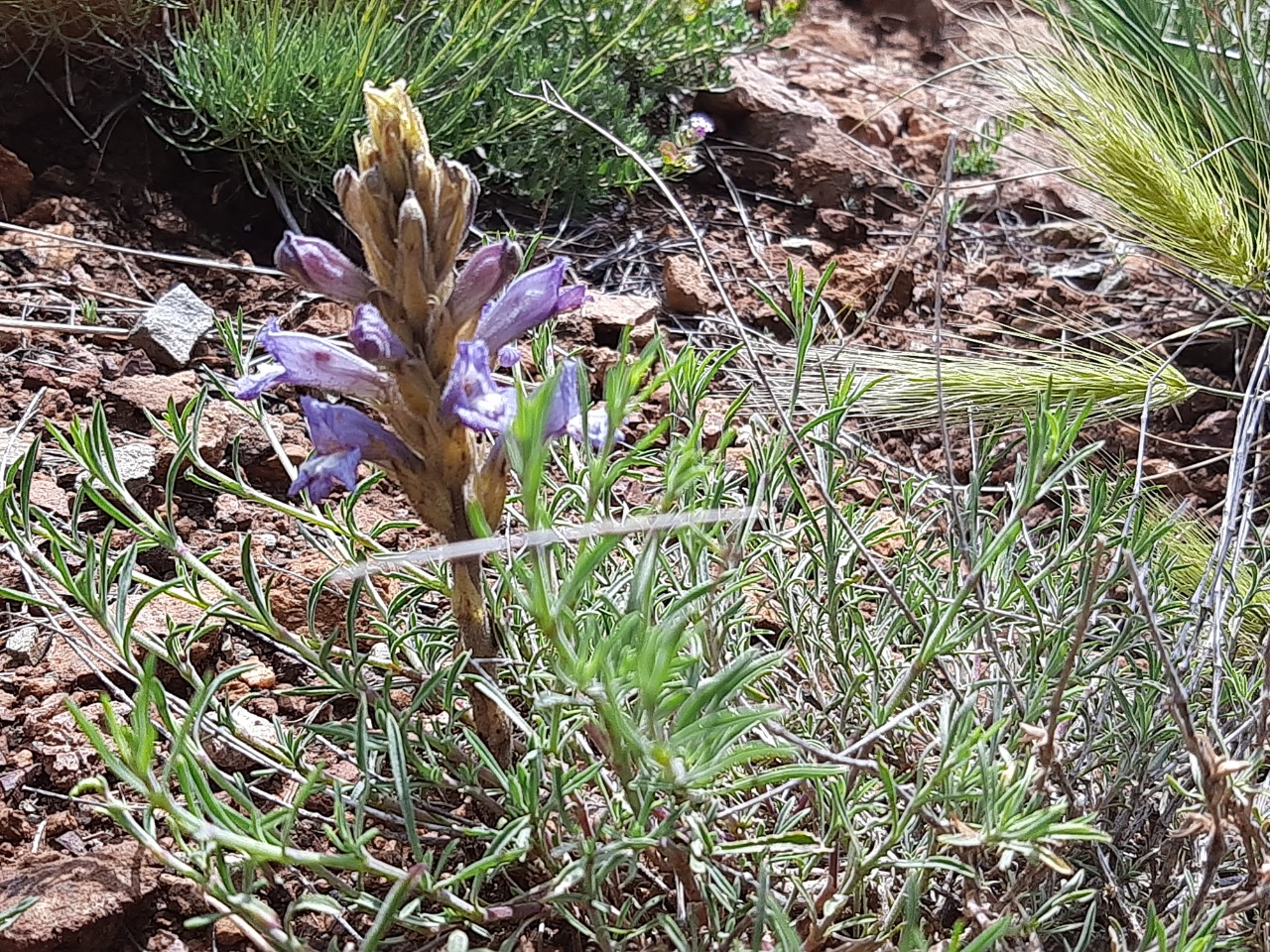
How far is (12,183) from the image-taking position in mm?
2523

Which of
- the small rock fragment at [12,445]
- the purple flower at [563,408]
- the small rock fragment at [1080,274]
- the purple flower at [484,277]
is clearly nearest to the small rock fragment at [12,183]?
the small rock fragment at [12,445]

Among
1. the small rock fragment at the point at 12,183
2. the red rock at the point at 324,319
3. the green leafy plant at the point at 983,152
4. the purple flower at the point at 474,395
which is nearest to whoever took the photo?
the purple flower at the point at 474,395

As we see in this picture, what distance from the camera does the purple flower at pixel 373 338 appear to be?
3.42 feet

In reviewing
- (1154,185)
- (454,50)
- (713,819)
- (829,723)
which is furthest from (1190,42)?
(713,819)

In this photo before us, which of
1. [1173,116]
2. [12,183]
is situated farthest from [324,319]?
[1173,116]

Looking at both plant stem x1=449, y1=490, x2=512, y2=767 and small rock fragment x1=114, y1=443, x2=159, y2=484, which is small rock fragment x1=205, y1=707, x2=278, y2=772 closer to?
plant stem x1=449, y1=490, x2=512, y2=767

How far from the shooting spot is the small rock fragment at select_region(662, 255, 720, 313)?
2779 mm

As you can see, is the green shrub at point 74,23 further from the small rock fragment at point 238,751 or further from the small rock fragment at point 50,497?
the small rock fragment at point 238,751

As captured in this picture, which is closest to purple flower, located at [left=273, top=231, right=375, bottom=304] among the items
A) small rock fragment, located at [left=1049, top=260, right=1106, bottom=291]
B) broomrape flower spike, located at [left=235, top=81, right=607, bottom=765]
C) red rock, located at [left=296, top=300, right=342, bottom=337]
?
broomrape flower spike, located at [left=235, top=81, right=607, bottom=765]

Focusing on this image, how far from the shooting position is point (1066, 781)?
4.08ft

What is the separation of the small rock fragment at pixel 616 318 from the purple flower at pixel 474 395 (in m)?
1.45

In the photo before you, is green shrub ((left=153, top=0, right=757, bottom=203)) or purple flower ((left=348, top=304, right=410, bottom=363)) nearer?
purple flower ((left=348, top=304, right=410, bottom=363))

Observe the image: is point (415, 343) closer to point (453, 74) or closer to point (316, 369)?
point (316, 369)

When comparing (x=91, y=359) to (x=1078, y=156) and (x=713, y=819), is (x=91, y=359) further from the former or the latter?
(x=1078, y=156)
